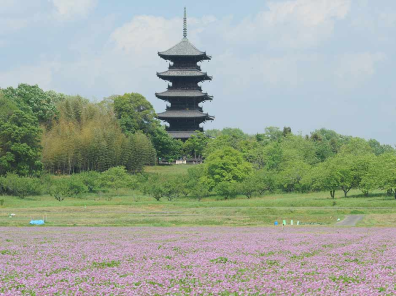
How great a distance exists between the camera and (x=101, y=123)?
99.4 m

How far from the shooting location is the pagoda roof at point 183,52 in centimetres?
11994

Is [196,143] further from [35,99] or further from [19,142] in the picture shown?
[19,142]

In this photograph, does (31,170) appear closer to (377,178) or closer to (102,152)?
(102,152)

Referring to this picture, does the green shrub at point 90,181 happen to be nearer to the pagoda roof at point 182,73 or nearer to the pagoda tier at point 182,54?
the pagoda roof at point 182,73

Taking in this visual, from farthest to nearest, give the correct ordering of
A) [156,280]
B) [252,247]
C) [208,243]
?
[208,243] < [252,247] < [156,280]

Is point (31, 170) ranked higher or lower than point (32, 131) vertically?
lower

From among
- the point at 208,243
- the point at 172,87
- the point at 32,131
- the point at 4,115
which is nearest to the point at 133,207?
the point at 32,131

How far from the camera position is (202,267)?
58.1 ft

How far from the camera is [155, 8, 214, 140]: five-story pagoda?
118 metres

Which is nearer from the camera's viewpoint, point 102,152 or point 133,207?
point 133,207

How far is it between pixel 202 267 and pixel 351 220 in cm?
3069

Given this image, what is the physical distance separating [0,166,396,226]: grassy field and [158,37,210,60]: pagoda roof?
52452 millimetres

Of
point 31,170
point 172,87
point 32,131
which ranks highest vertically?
point 172,87

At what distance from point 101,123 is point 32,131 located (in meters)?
19.6
